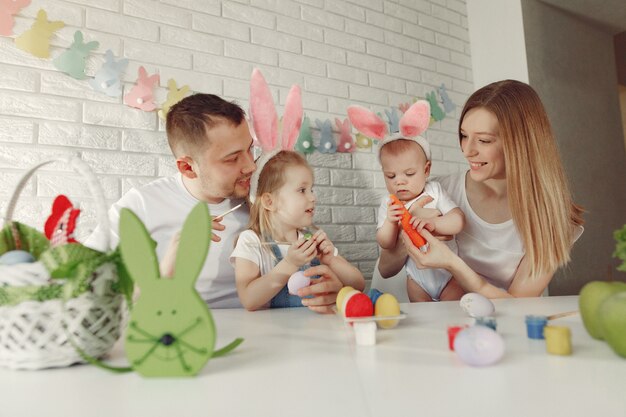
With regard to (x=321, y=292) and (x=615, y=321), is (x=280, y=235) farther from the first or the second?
(x=615, y=321)

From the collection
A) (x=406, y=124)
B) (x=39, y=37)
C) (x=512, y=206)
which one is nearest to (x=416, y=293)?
(x=512, y=206)

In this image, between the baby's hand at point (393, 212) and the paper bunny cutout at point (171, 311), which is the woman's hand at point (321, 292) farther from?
the paper bunny cutout at point (171, 311)

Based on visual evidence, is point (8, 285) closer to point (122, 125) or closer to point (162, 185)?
point (162, 185)

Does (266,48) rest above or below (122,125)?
above

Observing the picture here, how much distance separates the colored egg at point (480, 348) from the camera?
556 mm

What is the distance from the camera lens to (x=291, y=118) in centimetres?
173

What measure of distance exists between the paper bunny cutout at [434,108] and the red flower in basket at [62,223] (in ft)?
7.34

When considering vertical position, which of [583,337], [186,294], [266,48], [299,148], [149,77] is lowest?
[583,337]

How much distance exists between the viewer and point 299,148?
2.14m

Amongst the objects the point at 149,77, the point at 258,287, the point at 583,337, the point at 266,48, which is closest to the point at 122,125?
the point at 149,77

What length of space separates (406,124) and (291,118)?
428 millimetres

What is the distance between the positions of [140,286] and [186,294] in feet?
0.18

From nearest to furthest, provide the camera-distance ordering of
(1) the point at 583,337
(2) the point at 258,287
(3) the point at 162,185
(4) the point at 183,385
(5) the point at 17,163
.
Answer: (4) the point at 183,385 < (1) the point at 583,337 < (2) the point at 258,287 < (5) the point at 17,163 < (3) the point at 162,185

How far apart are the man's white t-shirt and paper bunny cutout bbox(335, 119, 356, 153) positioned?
759mm
